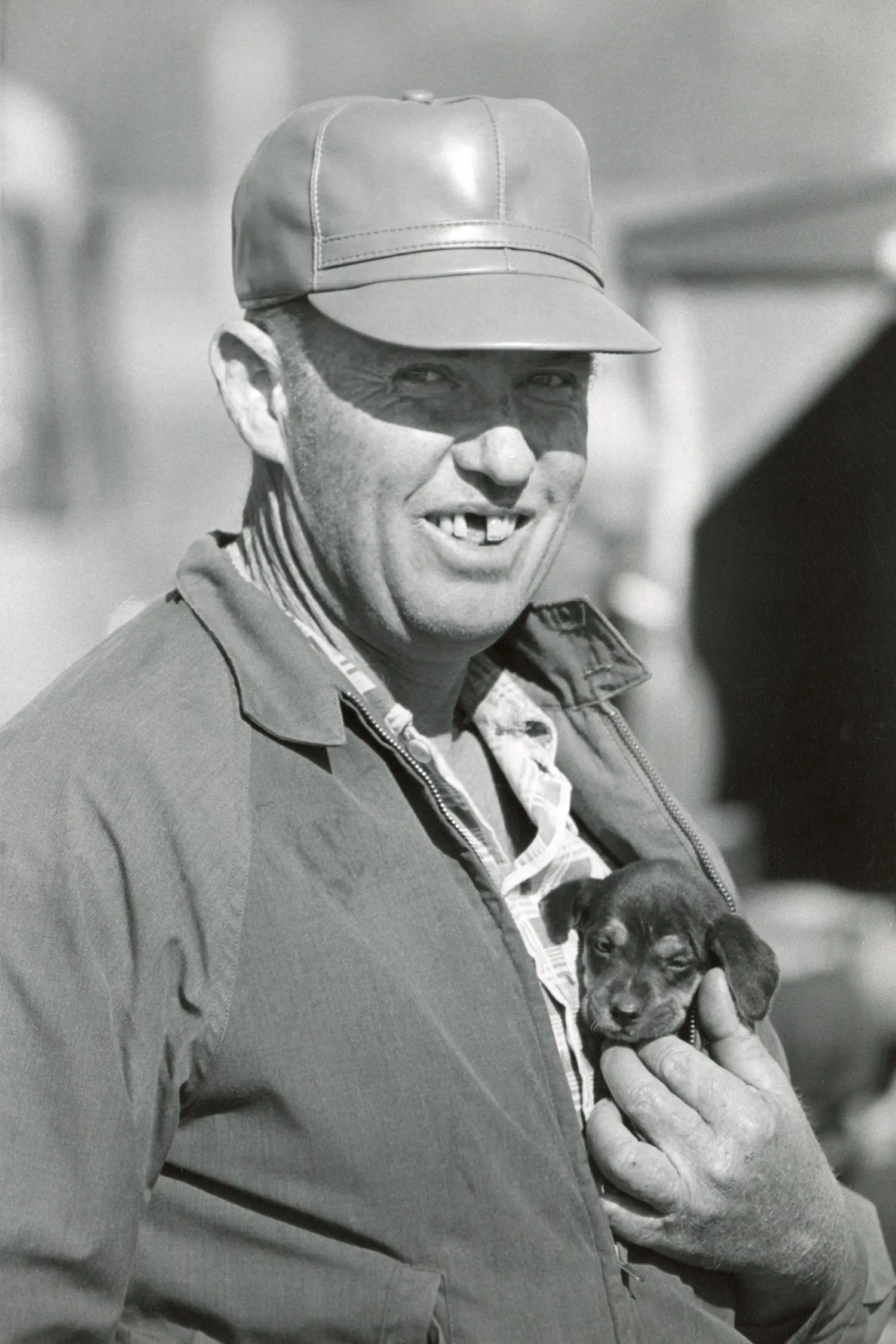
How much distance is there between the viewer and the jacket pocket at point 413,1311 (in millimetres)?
1471

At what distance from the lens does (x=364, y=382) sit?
178cm

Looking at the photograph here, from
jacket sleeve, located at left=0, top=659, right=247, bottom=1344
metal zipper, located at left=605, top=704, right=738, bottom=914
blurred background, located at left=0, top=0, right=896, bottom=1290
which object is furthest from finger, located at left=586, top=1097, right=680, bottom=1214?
blurred background, located at left=0, top=0, right=896, bottom=1290

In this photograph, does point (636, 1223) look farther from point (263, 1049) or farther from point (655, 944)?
point (263, 1049)

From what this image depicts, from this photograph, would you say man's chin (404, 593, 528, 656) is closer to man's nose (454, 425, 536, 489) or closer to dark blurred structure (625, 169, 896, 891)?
man's nose (454, 425, 536, 489)

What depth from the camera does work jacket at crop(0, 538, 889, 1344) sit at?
1.38 meters

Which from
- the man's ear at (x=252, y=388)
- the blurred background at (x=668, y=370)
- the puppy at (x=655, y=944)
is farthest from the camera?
the blurred background at (x=668, y=370)

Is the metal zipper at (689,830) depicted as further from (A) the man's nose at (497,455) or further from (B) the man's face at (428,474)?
(A) the man's nose at (497,455)

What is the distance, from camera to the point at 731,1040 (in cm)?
198

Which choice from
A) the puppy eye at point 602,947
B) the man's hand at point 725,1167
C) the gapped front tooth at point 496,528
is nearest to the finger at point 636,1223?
the man's hand at point 725,1167

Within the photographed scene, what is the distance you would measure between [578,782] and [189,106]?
77.2 inches

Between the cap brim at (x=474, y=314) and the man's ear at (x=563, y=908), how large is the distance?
813 mm

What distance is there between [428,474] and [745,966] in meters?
0.88

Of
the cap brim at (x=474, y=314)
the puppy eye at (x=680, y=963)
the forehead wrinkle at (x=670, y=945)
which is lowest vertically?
the puppy eye at (x=680, y=963)

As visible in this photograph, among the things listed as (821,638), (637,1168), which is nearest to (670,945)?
(637,1168)
